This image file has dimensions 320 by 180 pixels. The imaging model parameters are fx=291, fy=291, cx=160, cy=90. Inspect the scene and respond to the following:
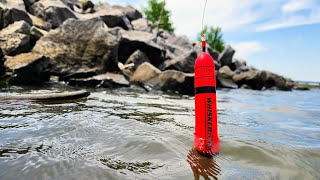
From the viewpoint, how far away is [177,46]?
92.1 ft

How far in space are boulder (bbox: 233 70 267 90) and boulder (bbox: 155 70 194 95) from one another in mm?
12145

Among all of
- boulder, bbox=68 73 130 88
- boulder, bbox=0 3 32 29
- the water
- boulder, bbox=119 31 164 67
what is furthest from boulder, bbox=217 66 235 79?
the water

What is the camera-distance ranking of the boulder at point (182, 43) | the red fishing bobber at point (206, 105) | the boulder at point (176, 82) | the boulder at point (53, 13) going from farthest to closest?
the boulder at point (182, 43), the boulder at point (53, 13), the boulder at point (176, 82), the red fishing bobber at point (206, 105)

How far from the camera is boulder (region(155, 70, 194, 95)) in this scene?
512 inches

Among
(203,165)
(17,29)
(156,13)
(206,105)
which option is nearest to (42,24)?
(17,29)

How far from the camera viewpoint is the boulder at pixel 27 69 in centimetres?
1068

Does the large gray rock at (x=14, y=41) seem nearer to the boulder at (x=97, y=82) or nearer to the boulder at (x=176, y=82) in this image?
the boulder at (x=97, y=82)

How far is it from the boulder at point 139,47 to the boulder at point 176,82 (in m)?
5.80

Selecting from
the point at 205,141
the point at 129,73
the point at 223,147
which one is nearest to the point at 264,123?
the point at 223,147

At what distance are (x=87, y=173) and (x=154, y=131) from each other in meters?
1.70

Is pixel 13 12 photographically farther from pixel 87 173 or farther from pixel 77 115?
pixel 87 173

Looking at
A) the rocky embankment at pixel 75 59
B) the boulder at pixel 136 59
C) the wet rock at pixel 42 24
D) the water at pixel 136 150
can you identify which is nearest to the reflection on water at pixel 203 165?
the water at pixel 136 150

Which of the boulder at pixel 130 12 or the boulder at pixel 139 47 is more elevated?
the boulder at pixel 130 12

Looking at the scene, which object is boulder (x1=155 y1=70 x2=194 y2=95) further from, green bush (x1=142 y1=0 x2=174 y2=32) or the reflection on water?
green bush (x1=142 y1=0 x2=174 y2=32)
